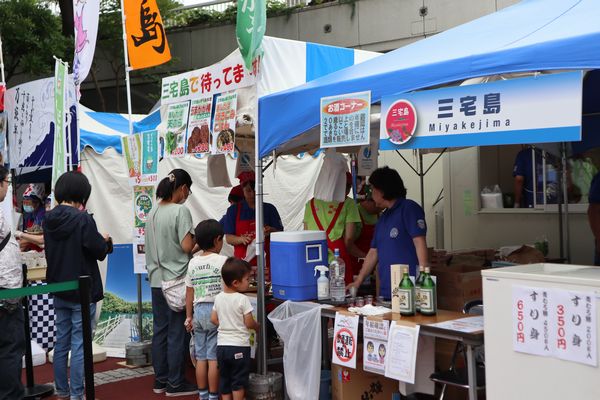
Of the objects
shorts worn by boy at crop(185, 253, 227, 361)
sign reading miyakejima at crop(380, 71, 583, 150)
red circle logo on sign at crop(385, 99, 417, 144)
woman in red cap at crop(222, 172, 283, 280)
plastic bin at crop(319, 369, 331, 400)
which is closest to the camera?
sign reading miyakejima at crop(380, 71, 583, 150)

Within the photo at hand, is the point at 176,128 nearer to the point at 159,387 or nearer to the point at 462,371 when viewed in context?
the point at 159,387

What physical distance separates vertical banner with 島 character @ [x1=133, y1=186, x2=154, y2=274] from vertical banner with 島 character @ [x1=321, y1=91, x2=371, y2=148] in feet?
8.09

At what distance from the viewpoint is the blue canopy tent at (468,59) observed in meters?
3.42

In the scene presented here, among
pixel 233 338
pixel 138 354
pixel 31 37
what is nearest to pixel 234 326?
pixel 233 338

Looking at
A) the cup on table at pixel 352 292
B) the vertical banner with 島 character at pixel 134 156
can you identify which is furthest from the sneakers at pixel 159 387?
the cup on table at pixel 352 292

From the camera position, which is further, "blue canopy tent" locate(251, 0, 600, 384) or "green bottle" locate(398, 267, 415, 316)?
"green bottle" locate(398, 267, 415, 316)

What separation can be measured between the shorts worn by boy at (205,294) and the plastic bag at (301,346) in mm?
517

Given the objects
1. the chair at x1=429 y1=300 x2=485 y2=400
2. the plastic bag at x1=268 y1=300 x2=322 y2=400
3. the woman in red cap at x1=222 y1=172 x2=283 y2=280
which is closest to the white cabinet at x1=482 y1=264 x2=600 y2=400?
the chair at x1=429 y1=300 x2=485 y2=400

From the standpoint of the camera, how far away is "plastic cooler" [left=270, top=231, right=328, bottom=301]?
4.84 m

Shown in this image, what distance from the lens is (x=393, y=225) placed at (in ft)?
15.5

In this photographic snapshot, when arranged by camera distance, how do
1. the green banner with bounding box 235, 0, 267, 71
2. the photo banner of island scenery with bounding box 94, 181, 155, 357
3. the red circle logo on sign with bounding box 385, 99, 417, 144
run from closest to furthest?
the red circle logo on sign with bounding box 385, 99, 417, 144, the green banner with bounding box 235, 0, 267, 71, the photo banner of island scenery with bounding box 94, 181, 155, 357

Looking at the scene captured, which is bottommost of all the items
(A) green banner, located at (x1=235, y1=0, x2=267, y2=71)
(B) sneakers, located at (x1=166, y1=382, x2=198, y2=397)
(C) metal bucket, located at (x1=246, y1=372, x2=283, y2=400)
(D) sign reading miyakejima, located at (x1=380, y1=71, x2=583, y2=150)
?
(B) sneakers, located at (x1=166, y1=382, x2=198, y2=397)

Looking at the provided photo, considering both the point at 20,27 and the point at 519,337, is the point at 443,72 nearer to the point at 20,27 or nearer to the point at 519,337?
the point at 519,337

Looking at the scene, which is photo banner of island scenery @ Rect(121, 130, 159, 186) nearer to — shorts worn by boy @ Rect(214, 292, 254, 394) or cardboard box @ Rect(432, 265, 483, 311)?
shorts worn by boy @ Rect(214, 292, 254, 394)
